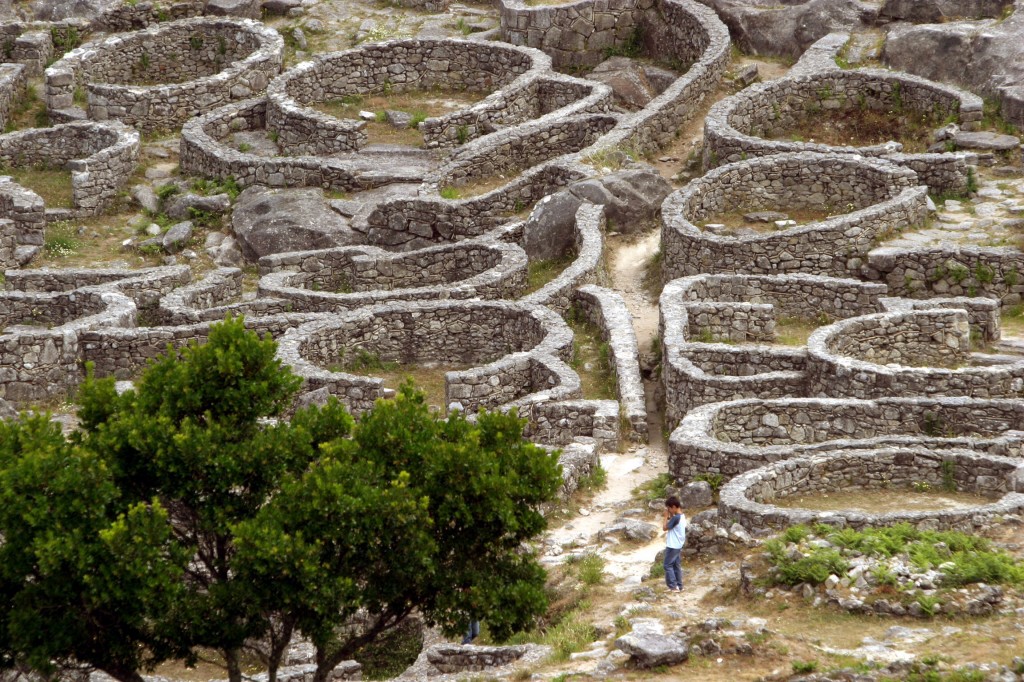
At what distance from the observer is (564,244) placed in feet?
137

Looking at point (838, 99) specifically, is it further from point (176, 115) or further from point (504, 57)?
point (176, 115)

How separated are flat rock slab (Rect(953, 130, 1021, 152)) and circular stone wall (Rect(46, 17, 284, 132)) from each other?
60.1 ft

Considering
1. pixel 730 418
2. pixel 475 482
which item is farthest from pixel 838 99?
pixel 475 482

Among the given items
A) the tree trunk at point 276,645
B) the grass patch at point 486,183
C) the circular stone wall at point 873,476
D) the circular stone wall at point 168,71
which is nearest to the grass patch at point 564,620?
the circular stone wall at point 873,476

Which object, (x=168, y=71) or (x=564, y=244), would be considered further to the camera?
(x=168, y=71)

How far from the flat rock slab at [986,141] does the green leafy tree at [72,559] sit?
84.5 feet

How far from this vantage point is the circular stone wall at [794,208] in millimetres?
38938

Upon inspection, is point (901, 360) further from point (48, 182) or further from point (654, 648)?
point (48, 182)

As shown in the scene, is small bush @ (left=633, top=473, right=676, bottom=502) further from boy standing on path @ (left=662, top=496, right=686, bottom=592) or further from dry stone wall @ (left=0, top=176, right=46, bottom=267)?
dry stone wall @ (left=0, top=176, right=46, bottom=267)

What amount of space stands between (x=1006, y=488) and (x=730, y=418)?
16.5ft

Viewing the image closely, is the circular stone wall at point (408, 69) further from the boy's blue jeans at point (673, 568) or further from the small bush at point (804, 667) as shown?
the small bush at point (804, 667)

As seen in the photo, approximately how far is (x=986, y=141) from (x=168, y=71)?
2208 centimetres

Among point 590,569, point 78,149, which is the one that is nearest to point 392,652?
point 590,569

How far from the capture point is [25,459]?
69.0 feet
